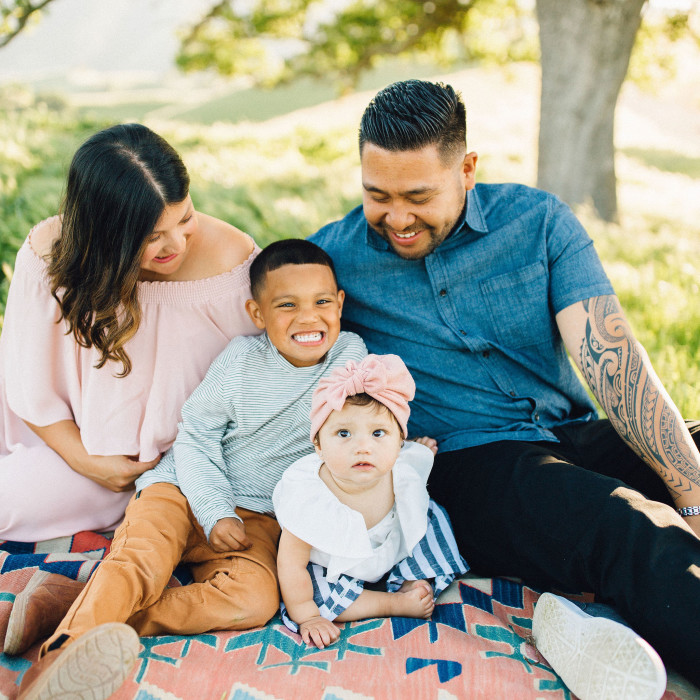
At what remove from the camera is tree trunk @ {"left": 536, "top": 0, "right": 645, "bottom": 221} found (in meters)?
8.20

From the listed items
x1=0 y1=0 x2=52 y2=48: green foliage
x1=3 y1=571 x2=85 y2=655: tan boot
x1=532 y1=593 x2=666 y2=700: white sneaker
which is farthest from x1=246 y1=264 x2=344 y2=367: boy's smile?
x1=0 y1=0 x2=52 y2=48: green foliage

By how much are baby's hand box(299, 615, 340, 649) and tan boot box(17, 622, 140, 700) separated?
2.09 feet

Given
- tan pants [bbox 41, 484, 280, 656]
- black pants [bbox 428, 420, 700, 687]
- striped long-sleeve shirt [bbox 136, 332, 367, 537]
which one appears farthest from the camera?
striped long-sleeve shirt [bbox 136, 332, 367, 537]

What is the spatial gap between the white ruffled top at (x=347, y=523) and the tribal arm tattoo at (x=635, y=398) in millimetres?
809

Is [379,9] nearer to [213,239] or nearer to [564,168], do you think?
[564,168]

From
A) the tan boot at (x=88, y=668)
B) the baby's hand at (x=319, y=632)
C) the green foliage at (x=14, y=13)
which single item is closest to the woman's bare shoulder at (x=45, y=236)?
the tan boot at (x=88, y=668)

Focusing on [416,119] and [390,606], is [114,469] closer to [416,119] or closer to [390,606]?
[390,606]

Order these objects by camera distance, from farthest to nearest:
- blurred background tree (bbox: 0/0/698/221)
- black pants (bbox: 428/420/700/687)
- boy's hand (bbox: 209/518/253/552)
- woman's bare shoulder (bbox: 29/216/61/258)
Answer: blurred background tree (bbox: 0/0/698/221) < woman's bare shoulder (bbox: 29/216/61/258) < boy's hand (bbox: 209/518/253/552) < black pants (bbox: 428/420/700/687)

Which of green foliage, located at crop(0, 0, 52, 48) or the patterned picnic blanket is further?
green foliage, located at crop(0, 0, 52, 48)

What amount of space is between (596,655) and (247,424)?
1555 mm

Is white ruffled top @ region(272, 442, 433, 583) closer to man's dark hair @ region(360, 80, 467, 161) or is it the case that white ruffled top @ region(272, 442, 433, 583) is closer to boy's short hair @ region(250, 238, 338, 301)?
boy's short hair @ region(250, 238, 338, 301)

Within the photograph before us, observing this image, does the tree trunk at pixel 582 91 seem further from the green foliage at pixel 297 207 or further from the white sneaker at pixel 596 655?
the white sneaker at pixel 596 655

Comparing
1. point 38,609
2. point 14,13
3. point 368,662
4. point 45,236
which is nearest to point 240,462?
point 38,609

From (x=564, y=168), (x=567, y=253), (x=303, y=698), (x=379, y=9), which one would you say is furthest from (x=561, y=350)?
(x=379, y=9)
